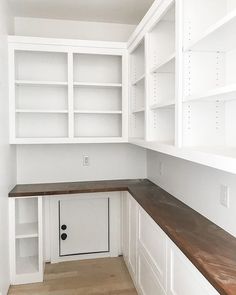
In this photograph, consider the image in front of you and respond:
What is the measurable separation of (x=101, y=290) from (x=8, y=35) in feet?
8.07

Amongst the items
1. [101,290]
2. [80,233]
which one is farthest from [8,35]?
[101,290]

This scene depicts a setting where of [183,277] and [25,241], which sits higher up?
[183,277]

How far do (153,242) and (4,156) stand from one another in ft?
4.59

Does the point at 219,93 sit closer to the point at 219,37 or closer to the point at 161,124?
the point at 219,37

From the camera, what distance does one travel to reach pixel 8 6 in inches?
100

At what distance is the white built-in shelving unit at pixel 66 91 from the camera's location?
2.64 m

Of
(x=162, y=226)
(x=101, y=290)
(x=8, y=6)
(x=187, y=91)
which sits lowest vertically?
(x=101, y=290)

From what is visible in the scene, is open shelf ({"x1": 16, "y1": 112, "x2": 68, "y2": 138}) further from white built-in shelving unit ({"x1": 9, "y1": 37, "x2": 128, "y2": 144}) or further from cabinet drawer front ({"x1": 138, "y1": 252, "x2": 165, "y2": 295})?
cabinet drawer front ({"x1": 138, "y1": 252, "x2": 165, "y2": 295})

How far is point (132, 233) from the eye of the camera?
2580 mm

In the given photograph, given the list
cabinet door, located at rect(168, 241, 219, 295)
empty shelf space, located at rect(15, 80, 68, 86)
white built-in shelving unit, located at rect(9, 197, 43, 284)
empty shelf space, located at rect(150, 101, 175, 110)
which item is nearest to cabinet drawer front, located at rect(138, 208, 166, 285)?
cabinet door, located at rect(168, 241, 219, 295)

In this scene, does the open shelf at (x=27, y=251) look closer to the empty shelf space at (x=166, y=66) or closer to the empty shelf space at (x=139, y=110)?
the empty shelf space at (x=139, y=110)

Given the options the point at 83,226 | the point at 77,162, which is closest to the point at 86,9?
the point at 77,162

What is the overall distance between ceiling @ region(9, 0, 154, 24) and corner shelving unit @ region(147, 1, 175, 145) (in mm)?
592

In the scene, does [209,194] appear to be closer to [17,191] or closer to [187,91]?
[187,91]
